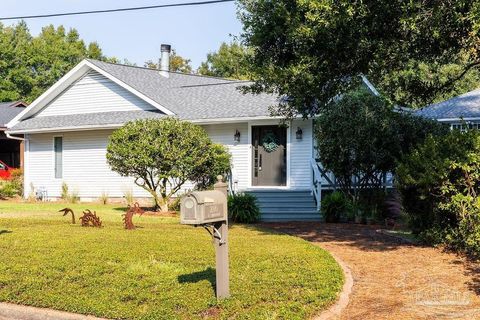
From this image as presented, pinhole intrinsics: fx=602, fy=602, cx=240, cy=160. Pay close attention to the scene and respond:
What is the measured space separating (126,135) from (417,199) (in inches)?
387

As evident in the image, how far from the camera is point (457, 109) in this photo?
21.7 m

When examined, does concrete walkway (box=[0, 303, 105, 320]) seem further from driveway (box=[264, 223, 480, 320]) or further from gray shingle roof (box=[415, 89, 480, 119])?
gray shingle roof (box=[415, 89, 480, 119])

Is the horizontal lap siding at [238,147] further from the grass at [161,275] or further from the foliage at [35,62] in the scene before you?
the foliage at [35,62]

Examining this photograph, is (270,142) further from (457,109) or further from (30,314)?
(30,314)

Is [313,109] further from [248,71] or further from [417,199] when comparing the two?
[417,199]

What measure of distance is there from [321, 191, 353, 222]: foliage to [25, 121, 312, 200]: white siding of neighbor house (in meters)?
4.04

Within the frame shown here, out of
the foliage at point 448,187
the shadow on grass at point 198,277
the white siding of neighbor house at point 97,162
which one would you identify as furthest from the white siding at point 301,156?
the shadow on grass at point 198,277

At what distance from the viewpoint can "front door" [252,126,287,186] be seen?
20938mm

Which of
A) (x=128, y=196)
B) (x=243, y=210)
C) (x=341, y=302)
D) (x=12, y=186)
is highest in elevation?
(x=12, y=186)

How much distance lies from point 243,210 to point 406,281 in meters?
8.90

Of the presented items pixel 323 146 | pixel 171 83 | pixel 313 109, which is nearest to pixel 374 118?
pixel 323 146

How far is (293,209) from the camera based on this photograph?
700 inches

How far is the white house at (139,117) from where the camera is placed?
2038 centimetres

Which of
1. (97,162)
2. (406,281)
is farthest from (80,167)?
(406,281)
